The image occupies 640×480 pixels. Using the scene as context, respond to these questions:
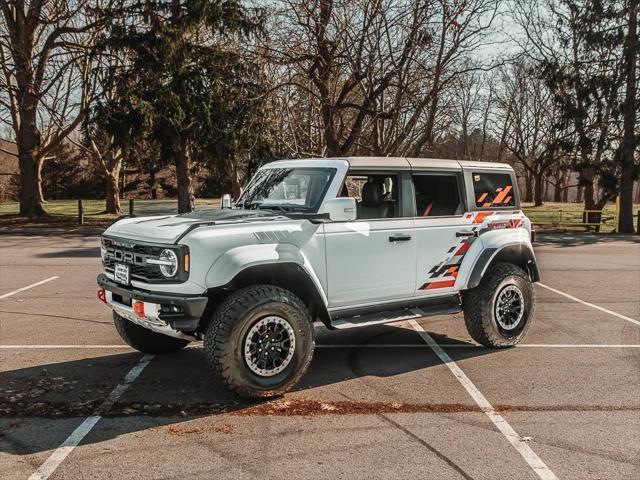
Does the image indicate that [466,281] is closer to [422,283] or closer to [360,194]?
[422,283]

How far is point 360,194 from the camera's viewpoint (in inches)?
243

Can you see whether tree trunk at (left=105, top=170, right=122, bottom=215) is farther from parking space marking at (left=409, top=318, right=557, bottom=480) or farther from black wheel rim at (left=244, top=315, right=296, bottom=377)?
black wheel rim at (left=244, top=315, right=296, bottom=377)

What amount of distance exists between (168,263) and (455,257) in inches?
119

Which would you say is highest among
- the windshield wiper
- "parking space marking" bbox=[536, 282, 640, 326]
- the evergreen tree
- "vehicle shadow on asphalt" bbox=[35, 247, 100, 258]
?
the evergreen tree

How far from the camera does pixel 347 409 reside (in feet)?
16.0

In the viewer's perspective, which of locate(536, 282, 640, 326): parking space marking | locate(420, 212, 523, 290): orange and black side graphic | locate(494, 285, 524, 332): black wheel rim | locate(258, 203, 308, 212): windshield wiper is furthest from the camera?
locate(536, 282, 640, 326): parking space marking

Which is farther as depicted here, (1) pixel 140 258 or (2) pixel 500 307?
(2) pixel 500 307

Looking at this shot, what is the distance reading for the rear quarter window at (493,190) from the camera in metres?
6.70

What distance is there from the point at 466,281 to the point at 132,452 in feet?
12.4

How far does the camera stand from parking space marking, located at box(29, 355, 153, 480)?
379cm

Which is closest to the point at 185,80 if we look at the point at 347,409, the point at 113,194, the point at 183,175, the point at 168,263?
the point at 183,175

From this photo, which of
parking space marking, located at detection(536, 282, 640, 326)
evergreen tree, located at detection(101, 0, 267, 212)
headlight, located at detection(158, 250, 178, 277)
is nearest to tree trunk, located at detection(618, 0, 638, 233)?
evergreen tree, located at detection(101, 0, 267, 212)

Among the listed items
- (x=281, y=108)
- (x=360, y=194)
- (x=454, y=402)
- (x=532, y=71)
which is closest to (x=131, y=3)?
(x=281, y=108)

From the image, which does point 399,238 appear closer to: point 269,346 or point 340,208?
point 340,208
